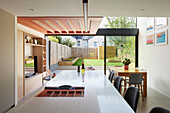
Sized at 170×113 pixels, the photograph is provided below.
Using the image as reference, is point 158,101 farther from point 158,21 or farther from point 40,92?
point 40,92

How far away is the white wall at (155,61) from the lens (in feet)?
16.7

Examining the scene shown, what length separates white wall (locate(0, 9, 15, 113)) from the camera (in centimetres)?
323

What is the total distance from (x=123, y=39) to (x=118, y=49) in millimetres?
558

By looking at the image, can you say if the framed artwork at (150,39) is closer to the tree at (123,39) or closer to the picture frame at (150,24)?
the picture frame at (150,24)

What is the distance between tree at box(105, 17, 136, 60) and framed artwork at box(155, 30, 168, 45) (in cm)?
194

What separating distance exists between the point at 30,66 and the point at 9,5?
2.77m

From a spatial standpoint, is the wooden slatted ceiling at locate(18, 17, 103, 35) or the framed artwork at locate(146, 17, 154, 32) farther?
the framed artwork at locate(146, 17, 154, 32)

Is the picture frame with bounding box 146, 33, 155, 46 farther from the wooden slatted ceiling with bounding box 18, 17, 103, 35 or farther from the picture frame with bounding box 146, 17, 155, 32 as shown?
the wooden slatted ceiling with bounding box 18, 17, 103, 35

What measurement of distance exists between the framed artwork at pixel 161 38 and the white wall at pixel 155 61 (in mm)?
144

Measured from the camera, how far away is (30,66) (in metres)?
5.34

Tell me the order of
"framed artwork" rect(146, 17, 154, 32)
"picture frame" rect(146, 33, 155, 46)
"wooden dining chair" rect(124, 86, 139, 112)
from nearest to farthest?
"wooden dining chair" rect(124, 86, 139, 112)
"picture frame" rect(146, 33, 155, 46)
"framed artwork" rect(146, 17, 154, 32)

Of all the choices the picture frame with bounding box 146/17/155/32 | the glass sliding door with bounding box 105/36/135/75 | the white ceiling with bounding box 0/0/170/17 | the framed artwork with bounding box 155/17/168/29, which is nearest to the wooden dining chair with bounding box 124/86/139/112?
the white ceiling with bounding box 0/0/170/17

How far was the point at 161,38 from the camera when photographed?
539 centimetres

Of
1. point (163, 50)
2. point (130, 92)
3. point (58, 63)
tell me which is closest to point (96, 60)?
point (58, 63)
